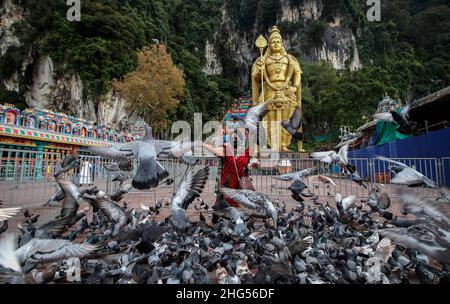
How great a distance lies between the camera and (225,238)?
9.65ft

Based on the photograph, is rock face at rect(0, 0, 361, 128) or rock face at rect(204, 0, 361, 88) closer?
rock face at rect(0, 0, 361, 128)

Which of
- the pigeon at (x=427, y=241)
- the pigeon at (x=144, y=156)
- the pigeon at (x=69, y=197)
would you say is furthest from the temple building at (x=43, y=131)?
the pigeon at (x=427, y=241)

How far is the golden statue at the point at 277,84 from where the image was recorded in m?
15.9

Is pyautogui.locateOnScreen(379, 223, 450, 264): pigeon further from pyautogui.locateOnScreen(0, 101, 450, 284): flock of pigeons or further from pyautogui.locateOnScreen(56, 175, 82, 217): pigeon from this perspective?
pyautogui.locateOnScreen(56, 175, 82, 217): pigeon

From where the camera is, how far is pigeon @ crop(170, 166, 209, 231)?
3.11 meters

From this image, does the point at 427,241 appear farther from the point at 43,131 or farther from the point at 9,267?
the point at 43,131

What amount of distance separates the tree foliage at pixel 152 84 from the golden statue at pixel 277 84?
804 cm

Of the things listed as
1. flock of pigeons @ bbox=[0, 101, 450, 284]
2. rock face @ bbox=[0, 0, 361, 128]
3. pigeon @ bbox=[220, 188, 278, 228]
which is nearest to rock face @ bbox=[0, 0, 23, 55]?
rock face @ bbox=[0, 0, 361, 128]

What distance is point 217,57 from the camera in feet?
165

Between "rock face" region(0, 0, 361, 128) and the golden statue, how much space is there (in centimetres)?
1368

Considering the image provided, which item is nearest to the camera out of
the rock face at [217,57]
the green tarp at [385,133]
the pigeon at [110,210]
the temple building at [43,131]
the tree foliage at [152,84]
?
the pigeon at [110,210]

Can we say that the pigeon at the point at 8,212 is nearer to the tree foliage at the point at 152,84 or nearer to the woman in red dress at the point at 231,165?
the woman in red dress at the point at 231,165
